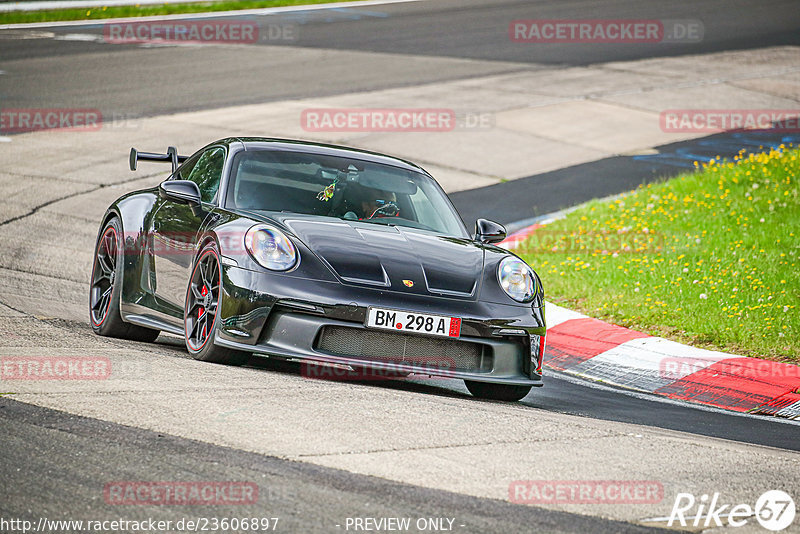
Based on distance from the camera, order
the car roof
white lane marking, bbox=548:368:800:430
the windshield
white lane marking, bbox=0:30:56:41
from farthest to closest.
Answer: white lane marking, bbox=0:30:56:41, the car roof, the windshield, white lane marking, bbox=548:368:800:430

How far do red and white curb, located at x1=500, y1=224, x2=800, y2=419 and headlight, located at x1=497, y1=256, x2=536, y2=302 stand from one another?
144 centimetres

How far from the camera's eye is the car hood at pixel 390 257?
596cm

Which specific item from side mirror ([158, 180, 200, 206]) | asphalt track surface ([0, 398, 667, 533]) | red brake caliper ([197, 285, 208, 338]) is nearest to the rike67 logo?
asphalt track surface ([0, 398, 667, 533])

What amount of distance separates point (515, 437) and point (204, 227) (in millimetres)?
2520

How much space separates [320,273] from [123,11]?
2316cm

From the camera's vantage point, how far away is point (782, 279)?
30.5 feet

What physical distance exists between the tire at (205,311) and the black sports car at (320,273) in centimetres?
1

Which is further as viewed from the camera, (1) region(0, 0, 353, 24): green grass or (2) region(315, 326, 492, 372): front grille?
(1) region(0, 0, 353, 24): green grass

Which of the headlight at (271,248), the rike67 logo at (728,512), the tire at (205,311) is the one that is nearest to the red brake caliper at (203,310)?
the tire at (205,311)

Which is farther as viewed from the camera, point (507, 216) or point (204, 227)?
point (507, 216)

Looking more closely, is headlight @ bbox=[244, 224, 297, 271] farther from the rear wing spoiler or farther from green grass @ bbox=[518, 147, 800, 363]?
green grass @ bbox=[518, 147, 800, 363]

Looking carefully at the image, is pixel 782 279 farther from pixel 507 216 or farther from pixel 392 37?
pixel 392 37

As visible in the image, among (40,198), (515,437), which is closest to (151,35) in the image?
(40,198)

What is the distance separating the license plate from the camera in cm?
579
